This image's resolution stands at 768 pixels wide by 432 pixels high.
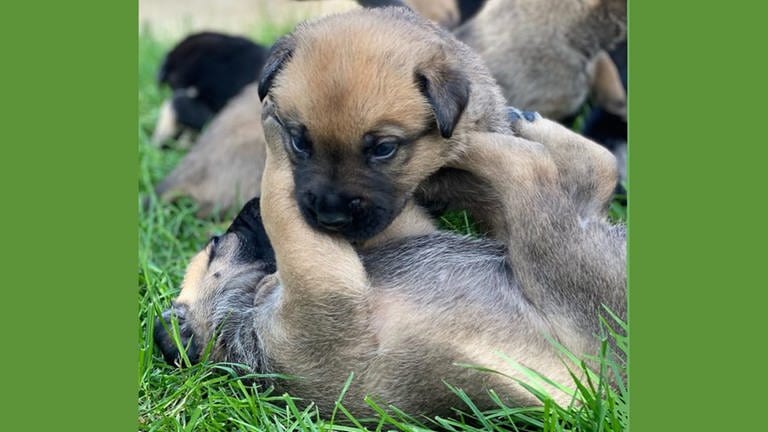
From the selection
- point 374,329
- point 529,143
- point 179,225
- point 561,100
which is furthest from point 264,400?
point 561,100

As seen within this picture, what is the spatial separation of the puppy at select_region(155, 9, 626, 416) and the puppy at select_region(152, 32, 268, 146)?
3356 mm

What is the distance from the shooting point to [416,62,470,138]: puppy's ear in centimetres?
419

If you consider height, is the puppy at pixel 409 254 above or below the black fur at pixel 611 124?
above

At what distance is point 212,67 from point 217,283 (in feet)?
11.2

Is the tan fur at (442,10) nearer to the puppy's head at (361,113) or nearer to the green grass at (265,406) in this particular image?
the green grass at (265,406)

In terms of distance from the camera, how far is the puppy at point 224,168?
6.62 metres

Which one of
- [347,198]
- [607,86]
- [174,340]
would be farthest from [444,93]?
[607,86]

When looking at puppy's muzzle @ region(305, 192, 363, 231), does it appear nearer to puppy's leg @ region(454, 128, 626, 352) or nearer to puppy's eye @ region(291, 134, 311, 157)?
puppy's eye @ region(291, 134, 311, 157)

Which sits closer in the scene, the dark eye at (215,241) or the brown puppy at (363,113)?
the brown puppy at (363,113)

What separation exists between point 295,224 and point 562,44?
122 inches

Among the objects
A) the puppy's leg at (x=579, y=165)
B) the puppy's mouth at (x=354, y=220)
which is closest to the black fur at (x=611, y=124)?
the puppy's leg at (x=579, y=165)

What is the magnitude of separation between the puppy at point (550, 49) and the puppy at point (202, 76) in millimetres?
1706

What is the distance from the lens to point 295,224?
4352 mm

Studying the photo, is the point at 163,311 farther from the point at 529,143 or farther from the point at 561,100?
the point at 561,100
